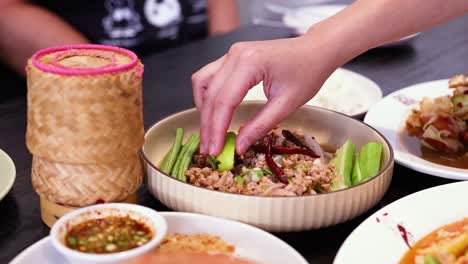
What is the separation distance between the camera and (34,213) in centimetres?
146

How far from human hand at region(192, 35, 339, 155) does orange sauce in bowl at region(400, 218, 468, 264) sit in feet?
1.39

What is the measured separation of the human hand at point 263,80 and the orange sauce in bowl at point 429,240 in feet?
1.39

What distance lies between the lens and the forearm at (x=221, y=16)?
3588 millimetres

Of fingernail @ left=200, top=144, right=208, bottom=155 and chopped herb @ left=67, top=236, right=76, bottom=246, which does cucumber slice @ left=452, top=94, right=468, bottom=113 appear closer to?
fingernail @ left=200, top=144, right=208, bottom=155

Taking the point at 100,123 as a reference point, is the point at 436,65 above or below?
below

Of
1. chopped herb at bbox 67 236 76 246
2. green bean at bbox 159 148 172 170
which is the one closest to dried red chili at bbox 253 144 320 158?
green bean at bbox 159 148 172 170

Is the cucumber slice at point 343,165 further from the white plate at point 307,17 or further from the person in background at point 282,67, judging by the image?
the white plate at point 307,17

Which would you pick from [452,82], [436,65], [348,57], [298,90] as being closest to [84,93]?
[298,90]

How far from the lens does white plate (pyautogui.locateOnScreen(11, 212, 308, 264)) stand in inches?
45.8

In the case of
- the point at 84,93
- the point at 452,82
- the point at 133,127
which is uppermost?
the point at 84,93

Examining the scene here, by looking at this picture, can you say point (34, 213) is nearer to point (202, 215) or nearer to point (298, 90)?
point (202, 215)

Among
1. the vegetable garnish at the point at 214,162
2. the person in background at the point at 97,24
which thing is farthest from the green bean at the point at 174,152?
the person in background at the point at 97,24

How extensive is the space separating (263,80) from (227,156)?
204mm

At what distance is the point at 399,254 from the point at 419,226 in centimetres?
12
